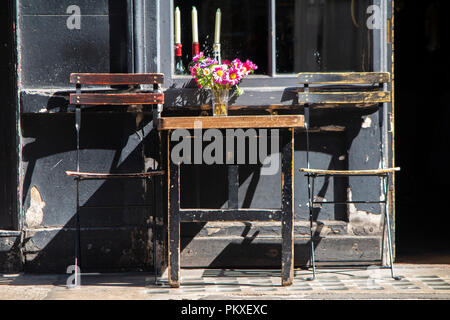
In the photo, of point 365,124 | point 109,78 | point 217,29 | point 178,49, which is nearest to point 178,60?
point 178,49

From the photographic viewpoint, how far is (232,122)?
3.88m

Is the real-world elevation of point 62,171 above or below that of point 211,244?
above

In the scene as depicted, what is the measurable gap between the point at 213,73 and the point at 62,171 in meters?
1.32

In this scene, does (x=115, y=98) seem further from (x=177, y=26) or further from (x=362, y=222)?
(x=362, y=222)

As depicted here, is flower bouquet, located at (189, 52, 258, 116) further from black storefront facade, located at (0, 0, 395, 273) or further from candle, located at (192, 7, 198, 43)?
candle, located at (192, 7, 198, 43)

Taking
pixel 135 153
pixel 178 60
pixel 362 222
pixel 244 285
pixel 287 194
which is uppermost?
pixel 178 60

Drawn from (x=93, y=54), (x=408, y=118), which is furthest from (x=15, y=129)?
(x=408, y=118)

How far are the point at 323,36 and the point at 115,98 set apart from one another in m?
A: 1.71

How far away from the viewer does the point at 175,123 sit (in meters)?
3.89

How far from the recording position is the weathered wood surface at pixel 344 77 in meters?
4.41

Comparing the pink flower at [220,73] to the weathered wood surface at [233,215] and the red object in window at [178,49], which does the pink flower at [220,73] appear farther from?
the weathered wood surface at [233,215]

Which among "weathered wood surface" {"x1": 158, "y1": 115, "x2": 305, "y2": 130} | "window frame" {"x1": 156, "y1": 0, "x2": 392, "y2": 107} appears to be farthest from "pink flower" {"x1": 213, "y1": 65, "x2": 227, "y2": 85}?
"weathered wood surface" {"x1": 158, "y1": 115, "x2": 305, "y2": 130}

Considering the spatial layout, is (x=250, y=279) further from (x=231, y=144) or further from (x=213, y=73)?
(x=213, y=73)

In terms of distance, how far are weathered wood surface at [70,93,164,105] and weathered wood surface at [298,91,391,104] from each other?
40.0 inches
